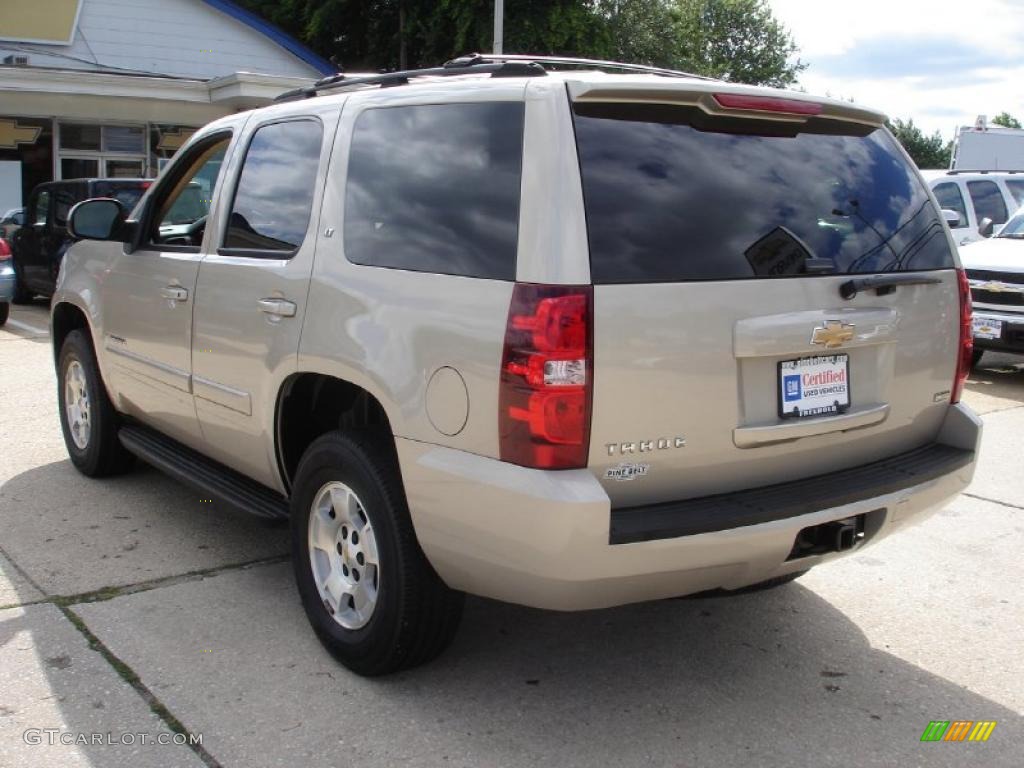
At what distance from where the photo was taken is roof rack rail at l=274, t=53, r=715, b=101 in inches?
130

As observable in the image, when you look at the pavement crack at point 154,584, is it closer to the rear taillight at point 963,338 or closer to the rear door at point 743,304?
the rear door at point 743,304

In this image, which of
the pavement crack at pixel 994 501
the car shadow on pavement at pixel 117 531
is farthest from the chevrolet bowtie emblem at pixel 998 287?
the car shadow on pavement at pixel 117 531

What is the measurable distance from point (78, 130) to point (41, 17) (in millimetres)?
2577

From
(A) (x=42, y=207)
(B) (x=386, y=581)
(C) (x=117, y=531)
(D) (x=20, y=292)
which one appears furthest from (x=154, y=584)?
(D) (x=20, y=292)

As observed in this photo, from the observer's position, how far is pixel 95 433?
5559mm

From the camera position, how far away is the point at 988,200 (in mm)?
13797

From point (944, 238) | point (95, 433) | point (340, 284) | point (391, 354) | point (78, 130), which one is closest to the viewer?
point (391, 354)

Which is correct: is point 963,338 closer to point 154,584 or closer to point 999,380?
point 154,584

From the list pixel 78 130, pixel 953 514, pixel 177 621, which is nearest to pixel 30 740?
pixel 177 621

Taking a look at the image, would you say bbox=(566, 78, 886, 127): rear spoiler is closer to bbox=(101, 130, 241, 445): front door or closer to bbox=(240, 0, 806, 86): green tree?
bbox=(101, 130, 241, 445): front door

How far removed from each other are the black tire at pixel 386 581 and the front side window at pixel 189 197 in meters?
1.58

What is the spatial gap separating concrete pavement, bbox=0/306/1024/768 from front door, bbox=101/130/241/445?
651 mm

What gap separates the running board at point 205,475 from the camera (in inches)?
162

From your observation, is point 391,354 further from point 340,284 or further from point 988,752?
point 988,752
